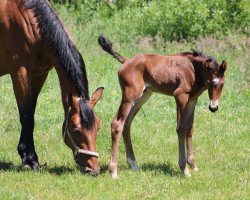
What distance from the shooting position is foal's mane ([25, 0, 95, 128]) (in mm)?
6621

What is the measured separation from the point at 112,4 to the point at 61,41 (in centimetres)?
1141

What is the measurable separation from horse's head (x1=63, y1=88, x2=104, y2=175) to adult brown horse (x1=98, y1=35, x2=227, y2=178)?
0.24 m

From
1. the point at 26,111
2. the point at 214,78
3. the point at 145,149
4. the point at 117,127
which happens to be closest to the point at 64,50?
the point at 26,111

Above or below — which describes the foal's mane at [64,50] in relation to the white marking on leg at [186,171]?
above

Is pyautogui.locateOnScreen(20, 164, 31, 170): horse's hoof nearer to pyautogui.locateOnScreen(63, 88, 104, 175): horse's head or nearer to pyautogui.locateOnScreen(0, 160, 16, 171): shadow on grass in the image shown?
pyautogui.locateOnScreen(0, 160, 16, 171): shadow on grass

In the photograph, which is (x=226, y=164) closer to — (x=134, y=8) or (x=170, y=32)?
(x=170, y=32)

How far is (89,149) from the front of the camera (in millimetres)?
6602

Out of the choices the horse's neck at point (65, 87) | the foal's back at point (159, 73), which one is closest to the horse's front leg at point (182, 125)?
the foal's back at point (159, 73)

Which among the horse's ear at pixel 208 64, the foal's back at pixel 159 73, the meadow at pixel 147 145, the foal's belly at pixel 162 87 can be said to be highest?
the horse's ear at pixel 208 64

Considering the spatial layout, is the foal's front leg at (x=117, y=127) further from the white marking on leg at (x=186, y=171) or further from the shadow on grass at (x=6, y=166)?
the shadow on grass at (x=6, y=166)

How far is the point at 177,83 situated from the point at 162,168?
1096 mm

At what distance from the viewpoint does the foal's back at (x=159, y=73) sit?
674cm

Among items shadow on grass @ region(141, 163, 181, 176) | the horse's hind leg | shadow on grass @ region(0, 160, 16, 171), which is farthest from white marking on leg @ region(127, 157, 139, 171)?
shadow on grass @ region(0, 160, 16, 171)

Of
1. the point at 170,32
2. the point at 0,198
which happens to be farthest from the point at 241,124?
the point at 170,32
